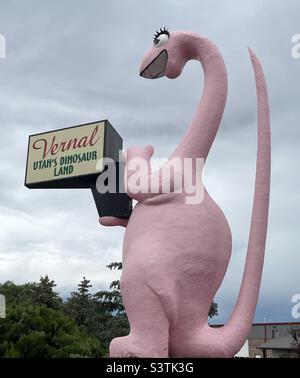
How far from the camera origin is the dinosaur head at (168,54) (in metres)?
7.43

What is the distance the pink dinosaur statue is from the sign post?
2057mm

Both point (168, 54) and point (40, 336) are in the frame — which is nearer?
point (168, 54)

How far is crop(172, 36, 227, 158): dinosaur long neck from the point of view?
679 cm

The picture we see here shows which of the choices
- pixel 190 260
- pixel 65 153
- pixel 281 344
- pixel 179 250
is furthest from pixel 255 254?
pixel 281 344

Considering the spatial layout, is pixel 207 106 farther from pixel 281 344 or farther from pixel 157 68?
pixel 281 344

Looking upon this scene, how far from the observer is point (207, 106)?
Result: 6.92 meters

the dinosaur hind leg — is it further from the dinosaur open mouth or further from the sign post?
the dinosaur open mouth

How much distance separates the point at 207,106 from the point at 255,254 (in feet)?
6.71

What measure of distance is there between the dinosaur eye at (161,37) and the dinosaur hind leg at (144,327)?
3447mm

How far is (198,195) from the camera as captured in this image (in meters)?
6.54

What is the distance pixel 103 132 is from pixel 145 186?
2.99m

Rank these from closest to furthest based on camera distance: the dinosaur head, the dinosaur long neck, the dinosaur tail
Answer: the dinosaur tail, the dinosaur long neck, the dinosaur head

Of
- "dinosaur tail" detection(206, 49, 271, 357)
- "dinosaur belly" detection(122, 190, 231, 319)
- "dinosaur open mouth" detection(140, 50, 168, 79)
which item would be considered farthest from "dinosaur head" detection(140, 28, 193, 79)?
"dinosaur belly" detection(122, 190, 231, 319)
